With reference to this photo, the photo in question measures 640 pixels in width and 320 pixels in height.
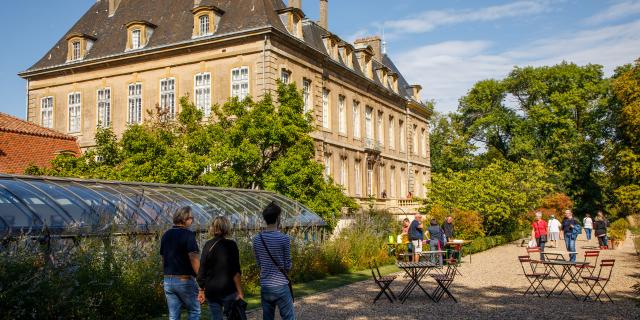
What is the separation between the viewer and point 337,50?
111 ft

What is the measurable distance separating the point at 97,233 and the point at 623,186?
3368 centimetres

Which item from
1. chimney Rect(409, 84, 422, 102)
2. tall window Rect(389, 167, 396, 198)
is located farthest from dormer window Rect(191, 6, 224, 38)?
chimney Rect(409, 84, 422, 102)

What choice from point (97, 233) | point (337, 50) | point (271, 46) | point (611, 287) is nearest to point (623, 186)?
point (337, 50)

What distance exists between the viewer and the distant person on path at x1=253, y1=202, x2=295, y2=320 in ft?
22.1

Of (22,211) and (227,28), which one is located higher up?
(227,28)

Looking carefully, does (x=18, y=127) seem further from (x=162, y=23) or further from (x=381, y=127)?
(x=381, y=127)

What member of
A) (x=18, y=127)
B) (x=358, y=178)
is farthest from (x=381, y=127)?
(x=18, y=127)

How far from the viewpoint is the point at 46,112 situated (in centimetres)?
3253

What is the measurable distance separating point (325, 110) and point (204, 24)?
7425 millimetres

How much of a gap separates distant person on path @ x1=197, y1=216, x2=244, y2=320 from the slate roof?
2028 cm

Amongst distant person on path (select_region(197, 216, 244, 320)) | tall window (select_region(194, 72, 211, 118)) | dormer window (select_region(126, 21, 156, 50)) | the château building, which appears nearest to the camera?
distant person on path (select_region(197, 216, 244, 320))

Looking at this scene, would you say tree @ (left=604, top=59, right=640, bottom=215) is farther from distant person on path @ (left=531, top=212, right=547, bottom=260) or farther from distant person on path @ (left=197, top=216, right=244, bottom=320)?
distant person on path @ (left=197, top=216, right=244, bottom=320)

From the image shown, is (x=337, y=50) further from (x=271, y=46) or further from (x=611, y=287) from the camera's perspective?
(x=611, y=287)

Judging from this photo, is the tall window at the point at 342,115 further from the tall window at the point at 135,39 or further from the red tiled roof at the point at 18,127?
the red tiled roof at the point at 18,127
